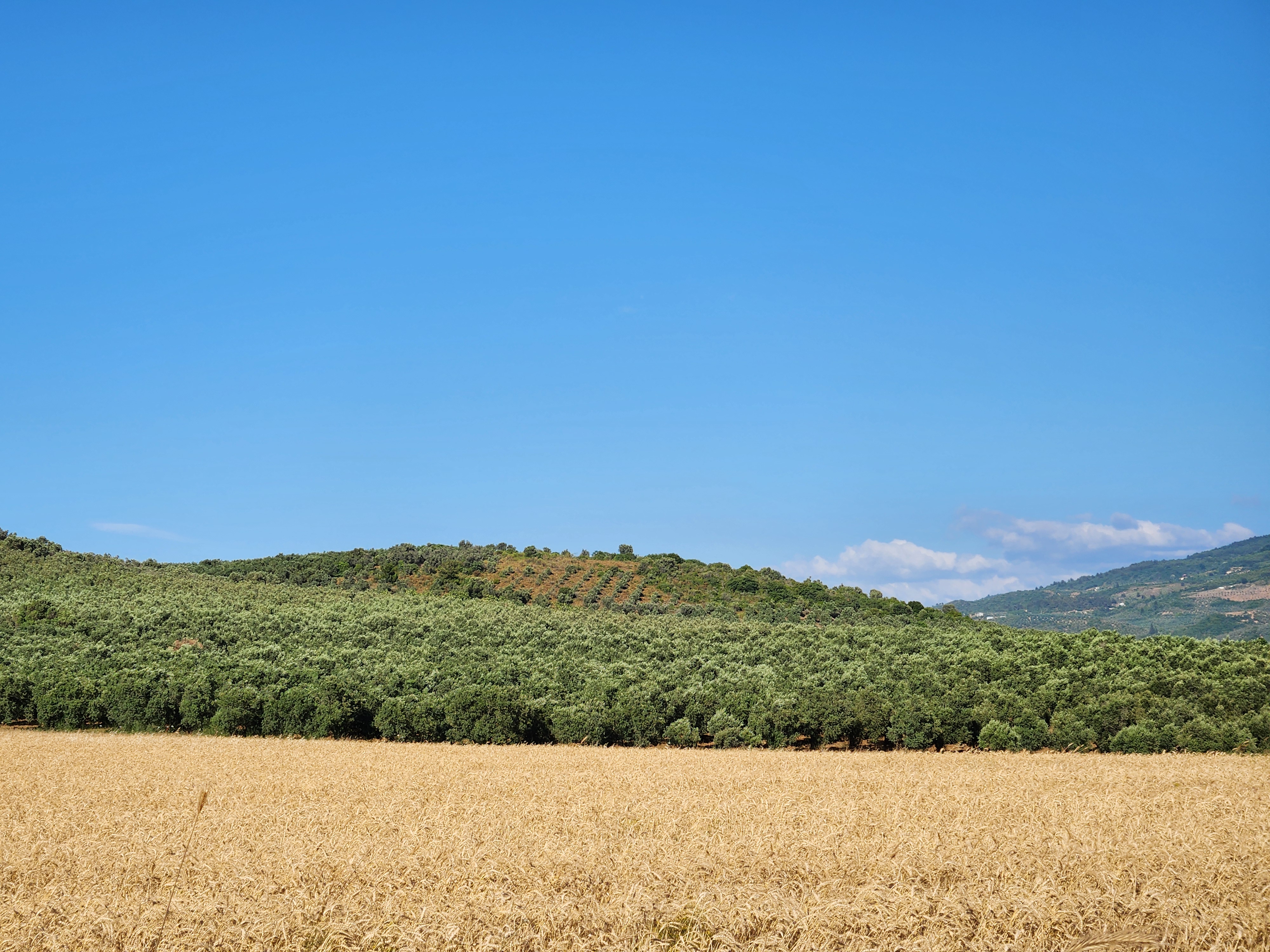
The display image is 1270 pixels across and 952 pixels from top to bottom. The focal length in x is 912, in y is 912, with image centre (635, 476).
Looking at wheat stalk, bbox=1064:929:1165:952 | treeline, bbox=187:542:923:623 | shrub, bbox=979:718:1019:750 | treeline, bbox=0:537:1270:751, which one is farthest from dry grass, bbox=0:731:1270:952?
treeline, bbox=187:542:923:623

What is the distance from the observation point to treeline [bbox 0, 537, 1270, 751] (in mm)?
35906

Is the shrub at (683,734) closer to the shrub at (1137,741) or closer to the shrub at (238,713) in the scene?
the shrub at (1137,741)

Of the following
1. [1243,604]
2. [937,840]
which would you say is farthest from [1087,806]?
[1243,604]

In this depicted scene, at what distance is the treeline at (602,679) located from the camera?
35906 millimetres

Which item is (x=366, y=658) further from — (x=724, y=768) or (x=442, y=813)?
(x=442, y=813)

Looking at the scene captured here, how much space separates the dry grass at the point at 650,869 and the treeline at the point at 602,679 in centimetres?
1940

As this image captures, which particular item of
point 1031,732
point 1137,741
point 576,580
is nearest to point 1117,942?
point 1137,741

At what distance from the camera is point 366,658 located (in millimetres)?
48594

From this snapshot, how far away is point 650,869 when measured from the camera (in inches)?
324

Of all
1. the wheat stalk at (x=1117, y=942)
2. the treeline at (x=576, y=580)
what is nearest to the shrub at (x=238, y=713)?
the wheat stalk at (x=1117, y=942)

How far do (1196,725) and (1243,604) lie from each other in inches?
6915

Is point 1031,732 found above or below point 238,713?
below

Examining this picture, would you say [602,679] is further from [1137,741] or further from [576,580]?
[576,580]

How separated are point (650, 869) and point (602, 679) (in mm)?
33121
